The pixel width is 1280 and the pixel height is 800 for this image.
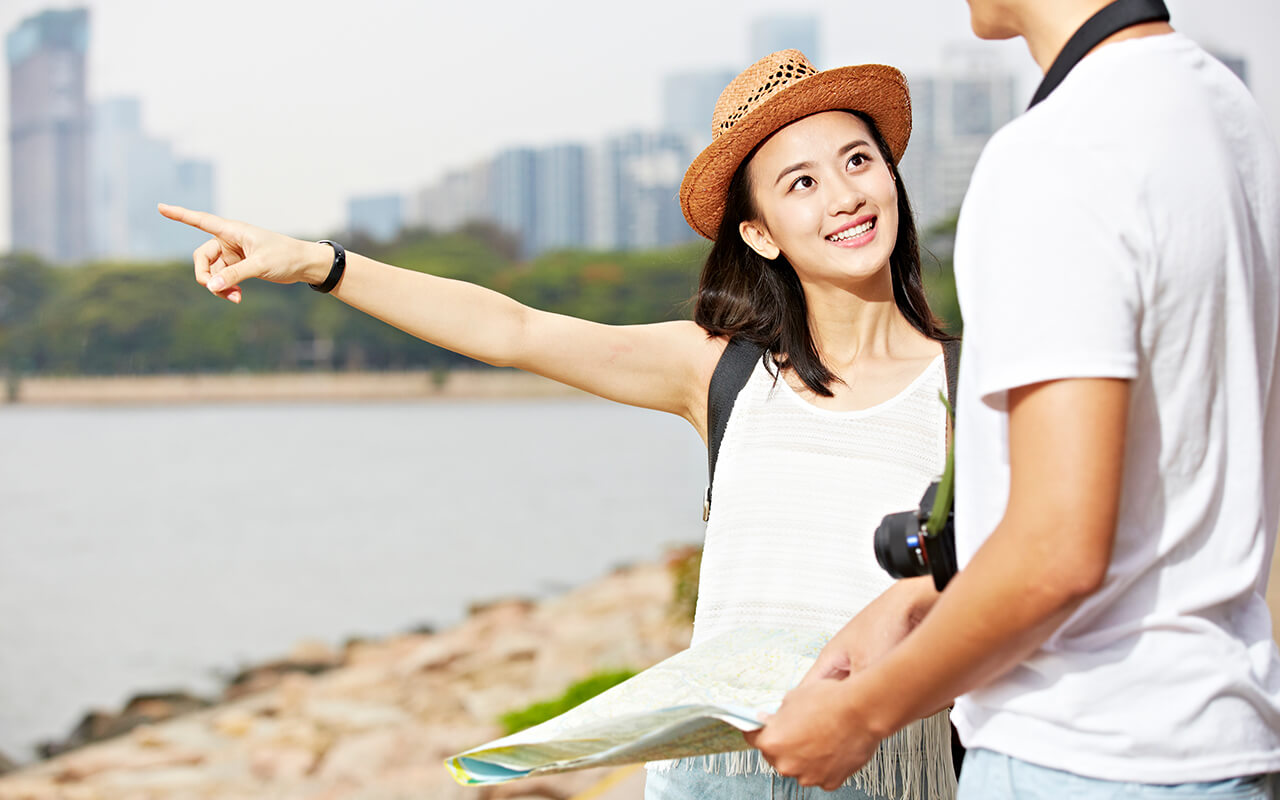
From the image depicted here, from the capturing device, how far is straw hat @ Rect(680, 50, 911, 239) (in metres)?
1.48

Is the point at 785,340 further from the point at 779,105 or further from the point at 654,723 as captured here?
the point at 654,723

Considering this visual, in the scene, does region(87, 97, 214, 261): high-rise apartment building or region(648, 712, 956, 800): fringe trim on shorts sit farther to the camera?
region(87, 97, 214, 261): high-rise apartment building

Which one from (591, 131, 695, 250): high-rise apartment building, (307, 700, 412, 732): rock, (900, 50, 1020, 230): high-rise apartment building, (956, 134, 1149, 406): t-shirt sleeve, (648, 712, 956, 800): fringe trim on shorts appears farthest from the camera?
(591, 131, 695, 250): high-rise apartment building

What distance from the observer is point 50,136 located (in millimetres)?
44719

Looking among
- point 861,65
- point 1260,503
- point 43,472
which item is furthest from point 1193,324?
point 43,472

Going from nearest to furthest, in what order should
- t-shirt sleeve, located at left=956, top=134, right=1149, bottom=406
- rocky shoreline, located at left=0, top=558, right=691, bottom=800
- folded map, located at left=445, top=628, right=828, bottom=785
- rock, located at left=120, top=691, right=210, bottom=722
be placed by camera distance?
1. t-shirt sleeve, located at left=956, top=134, right=1149, bottom=406
2. folded map, located at left=445, top=628, right=828, bottom=785
3. rocky shoreline, located at left=0, top=558, right=691, bottom=800
4. rock, located at left=120, top=691, right=210, bottom=722

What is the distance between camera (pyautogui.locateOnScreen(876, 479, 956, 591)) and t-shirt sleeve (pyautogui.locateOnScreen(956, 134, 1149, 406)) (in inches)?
6.0

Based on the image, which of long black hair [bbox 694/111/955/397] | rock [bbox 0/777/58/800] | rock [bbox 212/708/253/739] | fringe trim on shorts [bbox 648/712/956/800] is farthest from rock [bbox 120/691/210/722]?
fringe trim on shorts [bbox 648/712/956/800]

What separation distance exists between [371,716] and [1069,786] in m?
8.52

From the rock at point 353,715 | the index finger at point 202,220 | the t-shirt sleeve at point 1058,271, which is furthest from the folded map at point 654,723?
the rock at point 353,715

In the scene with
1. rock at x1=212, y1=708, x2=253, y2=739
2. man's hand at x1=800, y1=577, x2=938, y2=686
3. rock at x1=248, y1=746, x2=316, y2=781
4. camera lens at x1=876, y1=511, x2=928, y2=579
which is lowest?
rock at x1=212, y1=708, x2=253, y2=739

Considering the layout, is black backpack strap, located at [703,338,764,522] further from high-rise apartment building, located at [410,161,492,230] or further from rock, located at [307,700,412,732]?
high-rise apartment building, located at [410,161,492,230]

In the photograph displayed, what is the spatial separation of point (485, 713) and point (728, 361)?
7.14 meters

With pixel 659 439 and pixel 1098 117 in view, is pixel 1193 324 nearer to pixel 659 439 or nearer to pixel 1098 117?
pixel 1098 117
